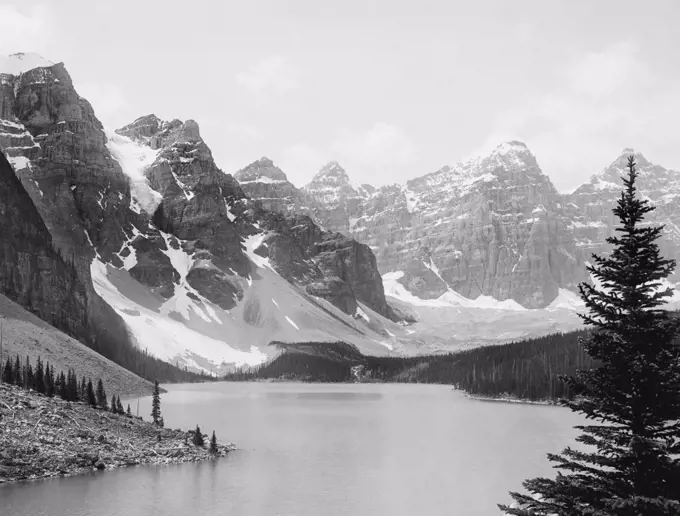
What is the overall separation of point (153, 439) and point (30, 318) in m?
78.5

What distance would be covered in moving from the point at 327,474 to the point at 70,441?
75.3ft

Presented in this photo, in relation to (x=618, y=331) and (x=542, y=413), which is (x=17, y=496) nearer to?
(x=618, y=331)

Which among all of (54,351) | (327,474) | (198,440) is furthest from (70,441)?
(54,351)

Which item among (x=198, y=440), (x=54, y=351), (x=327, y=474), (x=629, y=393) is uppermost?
(x=54, y=351)

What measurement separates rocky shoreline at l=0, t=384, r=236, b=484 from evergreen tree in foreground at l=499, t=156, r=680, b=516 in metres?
49.3

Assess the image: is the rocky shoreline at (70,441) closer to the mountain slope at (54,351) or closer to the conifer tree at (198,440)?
the conifer tree at (198,440)

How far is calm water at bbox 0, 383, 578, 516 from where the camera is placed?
183 ft

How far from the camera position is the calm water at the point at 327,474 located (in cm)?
5578

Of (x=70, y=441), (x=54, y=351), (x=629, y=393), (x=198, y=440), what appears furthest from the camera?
(x=54, y=351)

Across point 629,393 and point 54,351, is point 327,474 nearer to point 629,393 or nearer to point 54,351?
point 629,393

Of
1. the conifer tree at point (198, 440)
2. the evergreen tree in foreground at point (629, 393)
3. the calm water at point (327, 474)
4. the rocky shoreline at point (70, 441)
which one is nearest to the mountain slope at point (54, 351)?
the calm water at point (327, 474)

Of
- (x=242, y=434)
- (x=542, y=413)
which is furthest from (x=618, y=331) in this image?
(x=542, y=413)

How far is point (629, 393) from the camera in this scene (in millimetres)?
24156

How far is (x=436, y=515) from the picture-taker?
5453 centimetres
